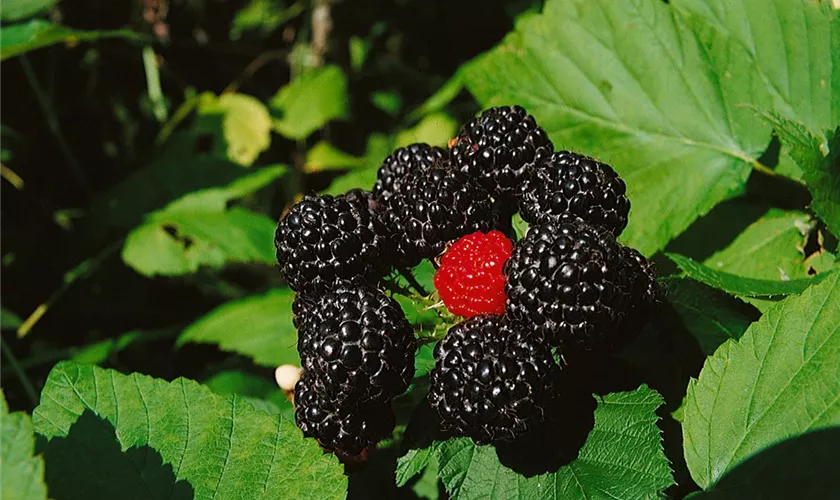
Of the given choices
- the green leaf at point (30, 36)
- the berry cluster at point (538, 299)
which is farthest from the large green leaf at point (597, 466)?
the green leaf at point (30, 36)

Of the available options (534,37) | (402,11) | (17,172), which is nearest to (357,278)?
(534,37)

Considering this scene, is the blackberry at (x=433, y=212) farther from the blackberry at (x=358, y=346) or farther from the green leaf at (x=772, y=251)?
the green leaf at (x=772, y=251)

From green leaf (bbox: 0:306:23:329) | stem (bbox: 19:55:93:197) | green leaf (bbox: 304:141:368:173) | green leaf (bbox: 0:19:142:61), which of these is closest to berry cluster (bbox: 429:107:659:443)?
green leaf (bbox: 0:19:142:61)

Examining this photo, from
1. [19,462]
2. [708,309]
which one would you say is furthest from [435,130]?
[19,462]

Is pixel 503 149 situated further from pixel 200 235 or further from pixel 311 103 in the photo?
pixel 311 103

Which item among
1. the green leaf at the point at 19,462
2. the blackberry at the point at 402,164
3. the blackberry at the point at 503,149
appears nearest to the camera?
the green leaf at the point at 19,462

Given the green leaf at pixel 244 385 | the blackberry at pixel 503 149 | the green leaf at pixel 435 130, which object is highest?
the blackberry at pixel 503 149

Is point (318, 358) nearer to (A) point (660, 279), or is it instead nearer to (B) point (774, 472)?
(A) point (660, 279)
